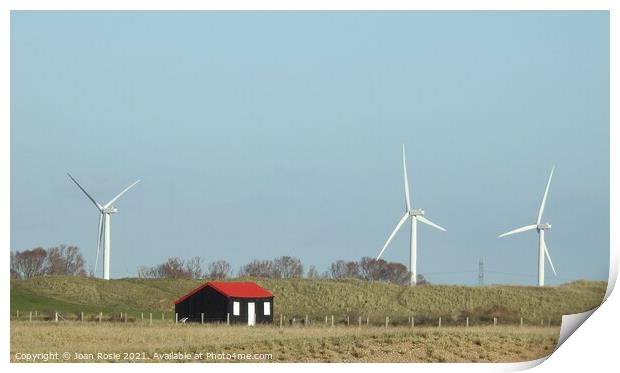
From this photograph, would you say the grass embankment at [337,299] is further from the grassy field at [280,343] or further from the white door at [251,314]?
the grassy field at [280,343]

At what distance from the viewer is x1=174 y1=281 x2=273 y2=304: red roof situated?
35.1 m

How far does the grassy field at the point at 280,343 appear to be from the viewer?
30656 millimetres

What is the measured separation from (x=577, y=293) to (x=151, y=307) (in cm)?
Answer: 1044

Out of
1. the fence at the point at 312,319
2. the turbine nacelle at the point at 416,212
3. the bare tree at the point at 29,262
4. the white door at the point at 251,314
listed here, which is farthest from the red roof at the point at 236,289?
the turbine nacelle at the point at 416,212

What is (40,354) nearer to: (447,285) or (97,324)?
(97,324)

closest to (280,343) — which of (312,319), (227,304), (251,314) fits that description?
(251,314)

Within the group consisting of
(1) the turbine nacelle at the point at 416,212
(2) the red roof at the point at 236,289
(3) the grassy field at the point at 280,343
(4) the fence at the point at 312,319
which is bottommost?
(3) the grassy field at the point at 280,343

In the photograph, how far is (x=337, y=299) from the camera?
139ft

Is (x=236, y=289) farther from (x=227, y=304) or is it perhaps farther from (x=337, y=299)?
(x=337, y=299)

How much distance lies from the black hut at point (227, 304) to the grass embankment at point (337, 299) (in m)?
0.51

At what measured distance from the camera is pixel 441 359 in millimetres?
31719

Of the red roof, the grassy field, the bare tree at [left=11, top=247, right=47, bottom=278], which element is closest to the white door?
the red roof

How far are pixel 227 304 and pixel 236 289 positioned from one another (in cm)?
42
